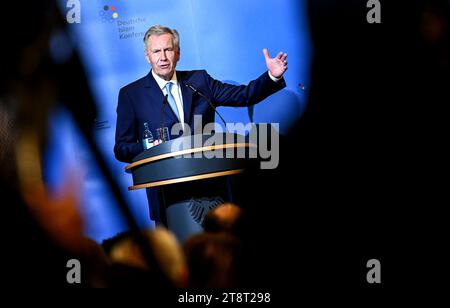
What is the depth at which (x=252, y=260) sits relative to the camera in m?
1.60

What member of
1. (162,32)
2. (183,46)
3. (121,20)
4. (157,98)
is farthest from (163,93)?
(121,20)

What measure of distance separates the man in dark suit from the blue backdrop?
23 centimetres

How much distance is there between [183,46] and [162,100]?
0.56m

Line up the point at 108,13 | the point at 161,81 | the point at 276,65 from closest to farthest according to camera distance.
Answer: the point at 276,65
the point at 161,81
the point at 108,13

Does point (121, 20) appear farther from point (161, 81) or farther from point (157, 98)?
point (157, 98)

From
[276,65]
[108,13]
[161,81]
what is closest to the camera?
[276,65]

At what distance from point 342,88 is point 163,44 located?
1.26 metres

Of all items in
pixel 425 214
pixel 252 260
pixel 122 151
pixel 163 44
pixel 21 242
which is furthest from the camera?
pixel 163 44

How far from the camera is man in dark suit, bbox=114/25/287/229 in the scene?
3.37m

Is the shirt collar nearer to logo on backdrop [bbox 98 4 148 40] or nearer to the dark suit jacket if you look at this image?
the dark suit jacket

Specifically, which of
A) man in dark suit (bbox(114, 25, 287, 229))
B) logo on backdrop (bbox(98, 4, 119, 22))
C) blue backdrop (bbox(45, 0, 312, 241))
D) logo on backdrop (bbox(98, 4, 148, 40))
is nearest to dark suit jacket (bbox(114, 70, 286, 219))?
man in dark suit (bbox(114, 25, 287, 229))

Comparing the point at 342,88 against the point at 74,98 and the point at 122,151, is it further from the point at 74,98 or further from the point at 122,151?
the point at 74,98

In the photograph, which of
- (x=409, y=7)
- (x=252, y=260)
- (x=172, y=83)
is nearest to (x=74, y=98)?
(x=172, y=83)

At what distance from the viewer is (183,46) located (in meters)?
3.78
